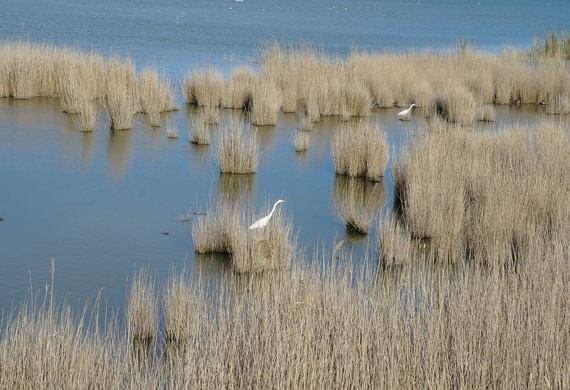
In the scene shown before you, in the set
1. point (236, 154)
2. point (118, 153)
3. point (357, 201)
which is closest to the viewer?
point (357, 201)

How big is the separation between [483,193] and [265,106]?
6.50 meters

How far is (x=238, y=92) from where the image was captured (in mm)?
15773

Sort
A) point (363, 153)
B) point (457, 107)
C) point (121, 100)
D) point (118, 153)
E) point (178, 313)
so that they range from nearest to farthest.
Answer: point (178, 313), point (363, 153), point (118, 153), point (121, 100), point (457, 107)

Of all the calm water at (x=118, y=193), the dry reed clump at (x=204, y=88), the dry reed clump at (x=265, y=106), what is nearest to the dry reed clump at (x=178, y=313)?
the calm water at (x=118, y=193)

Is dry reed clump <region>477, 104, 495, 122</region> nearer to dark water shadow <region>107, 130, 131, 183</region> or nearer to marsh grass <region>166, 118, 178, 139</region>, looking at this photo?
marsh grass <region>166, 118, 178, 139</region>

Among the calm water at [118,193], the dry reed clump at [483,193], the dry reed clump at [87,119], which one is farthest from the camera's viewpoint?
the dry reed clump at [87,119]

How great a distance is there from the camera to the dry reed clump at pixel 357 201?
8633 mm

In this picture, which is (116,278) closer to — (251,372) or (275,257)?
(275,257)

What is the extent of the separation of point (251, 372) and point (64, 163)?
746cm

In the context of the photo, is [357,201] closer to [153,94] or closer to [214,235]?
[214,235]

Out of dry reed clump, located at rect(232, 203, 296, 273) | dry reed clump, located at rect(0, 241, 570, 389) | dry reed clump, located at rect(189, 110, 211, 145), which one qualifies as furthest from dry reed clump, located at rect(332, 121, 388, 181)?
dry reed clump, located at rect(0, 241, 570, 389)

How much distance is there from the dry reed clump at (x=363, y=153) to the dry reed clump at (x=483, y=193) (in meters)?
0.61

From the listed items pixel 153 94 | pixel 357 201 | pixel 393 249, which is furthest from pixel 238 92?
pixel 393 249

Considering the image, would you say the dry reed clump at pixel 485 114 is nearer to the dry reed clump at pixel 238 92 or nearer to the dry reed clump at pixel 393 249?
the dry reed clump at pixel 238 92
